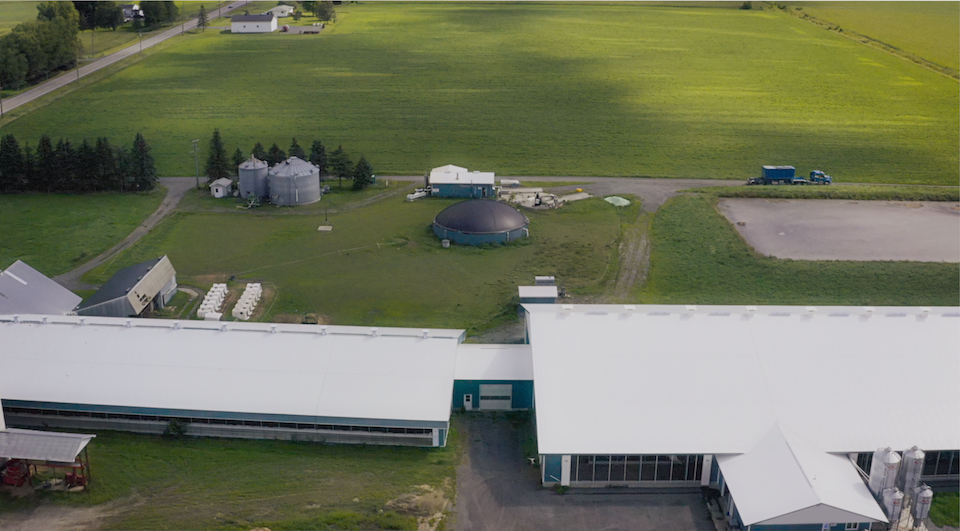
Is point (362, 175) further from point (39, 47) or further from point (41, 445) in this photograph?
point (39, 47)

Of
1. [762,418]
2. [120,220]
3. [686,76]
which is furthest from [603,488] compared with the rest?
[686,76]

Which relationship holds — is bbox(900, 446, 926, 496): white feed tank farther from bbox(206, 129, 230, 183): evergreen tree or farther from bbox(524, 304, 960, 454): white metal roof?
bbox(206, 129, 230, 183): evergreen tree

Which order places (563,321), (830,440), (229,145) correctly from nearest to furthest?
(830,440) → (563,321) → (229,145)

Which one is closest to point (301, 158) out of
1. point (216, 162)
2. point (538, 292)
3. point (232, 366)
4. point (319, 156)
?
point (319, 156)

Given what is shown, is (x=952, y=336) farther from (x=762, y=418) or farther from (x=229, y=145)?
(x=229, y=145)

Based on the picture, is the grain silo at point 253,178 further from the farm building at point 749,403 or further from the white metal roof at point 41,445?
the white metal roof at point 41,445

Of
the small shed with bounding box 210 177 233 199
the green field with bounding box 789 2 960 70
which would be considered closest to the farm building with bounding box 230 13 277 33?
the small shed with bounding box 210 177 233 199
